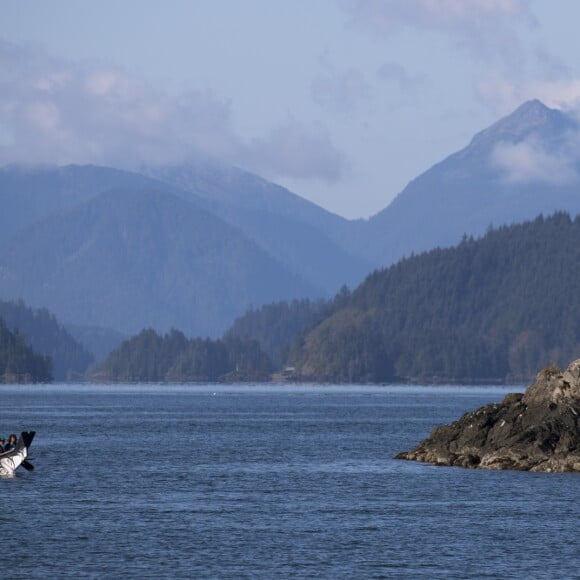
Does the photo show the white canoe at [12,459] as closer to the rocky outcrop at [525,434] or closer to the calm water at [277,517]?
the calm water at [277,517]

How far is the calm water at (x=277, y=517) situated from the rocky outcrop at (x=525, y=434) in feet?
8.47

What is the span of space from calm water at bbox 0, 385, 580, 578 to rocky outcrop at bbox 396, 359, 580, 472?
258 centimetres

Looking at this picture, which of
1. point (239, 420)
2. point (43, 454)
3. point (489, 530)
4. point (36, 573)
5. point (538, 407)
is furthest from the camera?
point (239, 420)

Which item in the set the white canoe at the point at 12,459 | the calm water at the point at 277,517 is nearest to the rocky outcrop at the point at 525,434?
the calm water at the point at 277,517

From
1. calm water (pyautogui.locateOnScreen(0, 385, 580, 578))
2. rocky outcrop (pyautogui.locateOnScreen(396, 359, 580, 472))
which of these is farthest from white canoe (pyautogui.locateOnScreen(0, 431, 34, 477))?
rocky outcrop (pyautogui.locateOnScreen(396, 359, 580, 472))

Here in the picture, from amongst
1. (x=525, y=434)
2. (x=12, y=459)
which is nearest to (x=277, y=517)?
(x=12, y=459)

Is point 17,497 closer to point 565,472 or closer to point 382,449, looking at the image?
point 565,472

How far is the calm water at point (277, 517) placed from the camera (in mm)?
67625

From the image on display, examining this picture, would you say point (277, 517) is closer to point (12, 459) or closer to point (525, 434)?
point (12, 459)

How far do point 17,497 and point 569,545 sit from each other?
Result: 34294 mm

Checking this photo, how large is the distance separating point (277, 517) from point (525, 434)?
3031 cm

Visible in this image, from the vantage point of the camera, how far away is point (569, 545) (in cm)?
7319

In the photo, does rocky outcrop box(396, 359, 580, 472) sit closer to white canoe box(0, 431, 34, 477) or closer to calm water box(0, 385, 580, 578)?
calm water box(0, 385, 580, 578)

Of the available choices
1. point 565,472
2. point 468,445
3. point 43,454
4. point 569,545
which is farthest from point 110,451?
point 569,545
